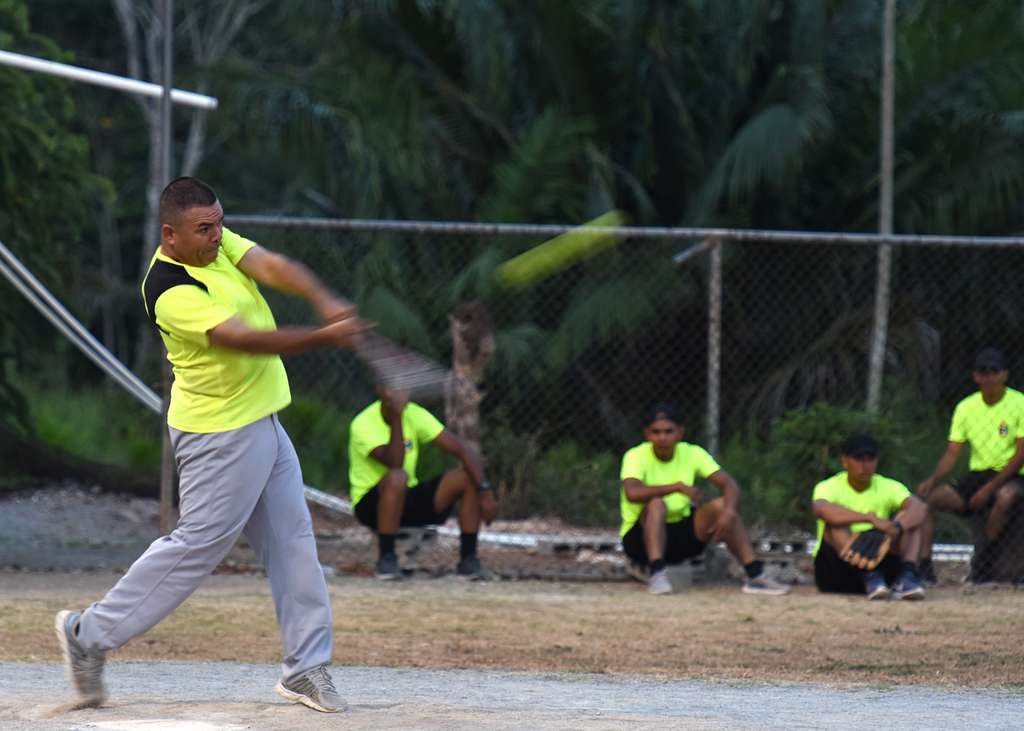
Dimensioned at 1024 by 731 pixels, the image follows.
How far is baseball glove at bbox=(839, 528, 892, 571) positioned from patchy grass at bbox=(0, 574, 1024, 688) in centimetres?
25

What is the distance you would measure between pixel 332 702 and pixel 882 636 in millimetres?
3930

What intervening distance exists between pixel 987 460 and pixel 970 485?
198 millimetres

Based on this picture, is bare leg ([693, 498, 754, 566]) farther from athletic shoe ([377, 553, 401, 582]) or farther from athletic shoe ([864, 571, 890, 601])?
athletic shoe ([377, 553, 401, 582])

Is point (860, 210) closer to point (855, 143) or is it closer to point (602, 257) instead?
point (855, 143)

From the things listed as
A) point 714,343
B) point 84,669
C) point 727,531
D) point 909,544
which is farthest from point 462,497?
point 84,669

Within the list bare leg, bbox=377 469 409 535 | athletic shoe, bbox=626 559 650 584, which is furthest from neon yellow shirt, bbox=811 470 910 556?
bare leg, bbox=377 469 409 535

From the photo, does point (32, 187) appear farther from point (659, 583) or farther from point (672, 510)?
point (659, 583)

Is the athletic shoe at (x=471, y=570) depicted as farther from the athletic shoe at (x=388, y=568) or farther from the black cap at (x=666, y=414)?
the black cap at (x=666, y=414)

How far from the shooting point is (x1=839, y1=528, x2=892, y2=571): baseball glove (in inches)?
403

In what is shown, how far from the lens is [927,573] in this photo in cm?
1088

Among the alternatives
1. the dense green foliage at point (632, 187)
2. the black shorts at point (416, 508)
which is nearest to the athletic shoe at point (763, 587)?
the dense green foliage at point (632, 187)

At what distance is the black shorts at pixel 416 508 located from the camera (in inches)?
425

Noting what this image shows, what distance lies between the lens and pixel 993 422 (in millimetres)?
11000

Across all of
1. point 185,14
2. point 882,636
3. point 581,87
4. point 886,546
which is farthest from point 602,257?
point 185,14
